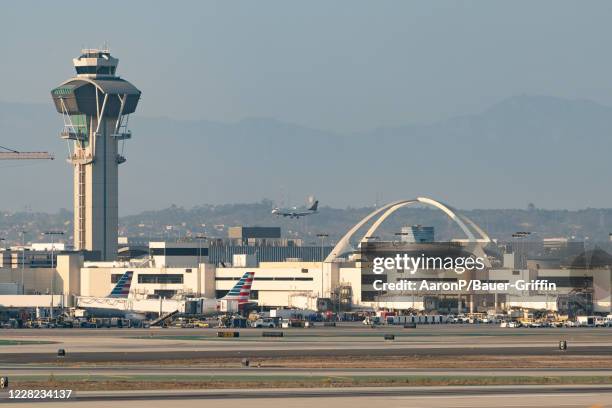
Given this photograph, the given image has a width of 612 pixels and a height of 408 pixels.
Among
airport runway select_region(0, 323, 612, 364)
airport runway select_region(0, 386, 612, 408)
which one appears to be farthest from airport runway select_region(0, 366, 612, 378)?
airport runway select_region(0, 386, 612, 408)

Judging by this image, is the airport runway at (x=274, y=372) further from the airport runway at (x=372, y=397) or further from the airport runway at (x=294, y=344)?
the airport runway at (x=372, y=397)

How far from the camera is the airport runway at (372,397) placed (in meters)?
71.2

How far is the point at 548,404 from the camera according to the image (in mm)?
71562

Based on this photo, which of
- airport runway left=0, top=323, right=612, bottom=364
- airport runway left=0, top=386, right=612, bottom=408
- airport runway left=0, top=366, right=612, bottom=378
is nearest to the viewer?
airport runway left=0, top=386, right=612, bottom=408

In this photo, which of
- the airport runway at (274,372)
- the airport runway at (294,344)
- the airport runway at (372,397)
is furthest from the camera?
the airport runway at (294,344)

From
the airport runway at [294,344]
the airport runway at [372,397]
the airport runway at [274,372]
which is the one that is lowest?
the airport runway at [372,397]

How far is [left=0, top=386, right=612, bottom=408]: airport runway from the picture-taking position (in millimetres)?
71250

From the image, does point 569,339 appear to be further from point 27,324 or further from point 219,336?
point 27,324

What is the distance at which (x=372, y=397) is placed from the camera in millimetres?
74562

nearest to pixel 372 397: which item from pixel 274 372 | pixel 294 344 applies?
pixel 274 372

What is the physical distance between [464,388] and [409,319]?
11662 cm

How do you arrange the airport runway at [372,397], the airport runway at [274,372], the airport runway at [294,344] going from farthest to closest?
the airport runway at [294,344] → the airport runway at [274,372] → the airport runway at [372,397]

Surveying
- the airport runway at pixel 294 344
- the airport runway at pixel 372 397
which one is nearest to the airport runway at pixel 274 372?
the airport runway at pixel 294 344

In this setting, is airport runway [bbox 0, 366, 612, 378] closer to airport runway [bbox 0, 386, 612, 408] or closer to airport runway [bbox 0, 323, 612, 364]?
airport runway [bbox 0, 323, 612, 364]
